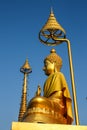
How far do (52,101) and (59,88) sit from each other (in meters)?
0.78

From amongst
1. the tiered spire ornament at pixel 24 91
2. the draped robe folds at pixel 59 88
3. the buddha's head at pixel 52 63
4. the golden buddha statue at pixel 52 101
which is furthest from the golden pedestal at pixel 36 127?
the tiered spire ornament at pixel 24 91

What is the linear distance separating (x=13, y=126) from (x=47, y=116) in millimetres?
1355

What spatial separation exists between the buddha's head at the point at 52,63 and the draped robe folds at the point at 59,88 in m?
0.66

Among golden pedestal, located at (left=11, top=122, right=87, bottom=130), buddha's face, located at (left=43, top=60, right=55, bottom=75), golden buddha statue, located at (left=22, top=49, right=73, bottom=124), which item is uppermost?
buddha's face, located at (left=43, top=60, right=55, bottom=75)

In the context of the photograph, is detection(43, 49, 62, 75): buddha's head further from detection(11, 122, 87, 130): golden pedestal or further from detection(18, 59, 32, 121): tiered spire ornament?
detection(18, 59, 32, 121): tiered spire ornament

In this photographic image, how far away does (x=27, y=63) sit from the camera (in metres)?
27.1

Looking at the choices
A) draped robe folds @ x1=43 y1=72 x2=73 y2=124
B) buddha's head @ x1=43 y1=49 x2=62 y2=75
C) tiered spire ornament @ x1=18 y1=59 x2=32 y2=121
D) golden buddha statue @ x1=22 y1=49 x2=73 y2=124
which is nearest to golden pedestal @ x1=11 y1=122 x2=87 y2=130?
golden buddha statue @ x1=22 y1=49 x2=73 y2=124

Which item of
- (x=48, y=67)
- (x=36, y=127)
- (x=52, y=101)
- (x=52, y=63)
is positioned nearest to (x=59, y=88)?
(x=52, y=101)

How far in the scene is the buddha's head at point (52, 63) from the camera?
8.28 m

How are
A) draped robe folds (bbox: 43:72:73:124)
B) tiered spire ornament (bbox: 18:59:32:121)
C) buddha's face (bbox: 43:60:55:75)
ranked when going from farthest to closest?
tiered spire ornament (bbox: 18:59:32:121) < buddha's face (bbox: 43:60:55:75) < draped robe folds (bbox: 43:72:73:124)

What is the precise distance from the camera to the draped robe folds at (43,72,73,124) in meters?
6.58

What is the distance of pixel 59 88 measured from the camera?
707 centimetres

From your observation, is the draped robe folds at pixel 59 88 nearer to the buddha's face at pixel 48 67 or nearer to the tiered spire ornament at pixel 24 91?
the buddha's face at pixel 48 67

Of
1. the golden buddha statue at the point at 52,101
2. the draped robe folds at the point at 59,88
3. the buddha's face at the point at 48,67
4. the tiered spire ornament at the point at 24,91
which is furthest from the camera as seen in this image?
the tiered spire ornament at the point at 24,91
